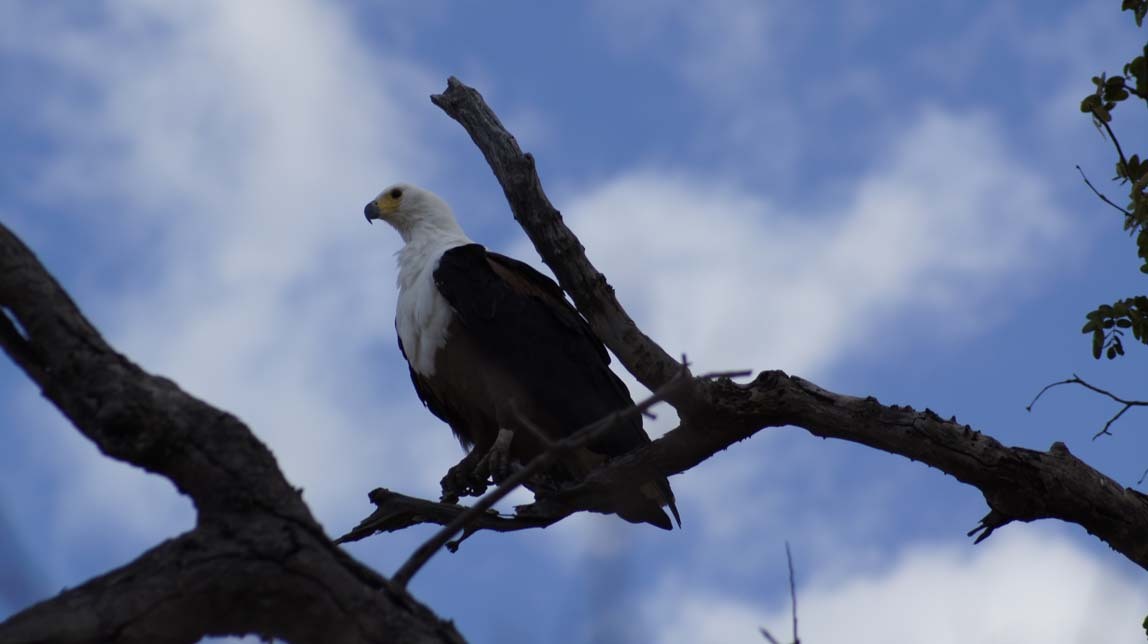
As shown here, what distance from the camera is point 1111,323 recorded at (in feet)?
11.0

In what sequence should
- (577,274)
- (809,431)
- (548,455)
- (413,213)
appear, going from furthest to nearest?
(413,213), (577,274), (809,431), (548,455)

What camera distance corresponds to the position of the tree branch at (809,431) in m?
3.31

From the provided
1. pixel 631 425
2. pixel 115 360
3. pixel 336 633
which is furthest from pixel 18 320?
pixel 631 425

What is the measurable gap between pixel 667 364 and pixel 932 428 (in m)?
0.70

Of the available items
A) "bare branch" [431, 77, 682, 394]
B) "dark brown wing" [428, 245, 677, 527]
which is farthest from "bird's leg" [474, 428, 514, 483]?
"bare branch" [431, 77, 682, 394]

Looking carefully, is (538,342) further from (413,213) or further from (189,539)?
(189,539)

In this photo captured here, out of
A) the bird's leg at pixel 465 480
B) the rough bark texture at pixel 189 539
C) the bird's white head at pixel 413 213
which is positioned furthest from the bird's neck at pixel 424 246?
the rough bark texture at pixel 189 539

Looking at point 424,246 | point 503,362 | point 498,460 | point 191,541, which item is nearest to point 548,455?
point 191,541

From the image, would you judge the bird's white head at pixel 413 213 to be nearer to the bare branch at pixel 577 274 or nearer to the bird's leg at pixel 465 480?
the bird's leg at pixel 465 480

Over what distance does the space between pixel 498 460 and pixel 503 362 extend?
35 centimetres

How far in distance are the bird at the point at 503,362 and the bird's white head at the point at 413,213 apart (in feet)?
1.87

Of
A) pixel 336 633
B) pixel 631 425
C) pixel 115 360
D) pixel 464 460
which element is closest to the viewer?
pixel 336 633

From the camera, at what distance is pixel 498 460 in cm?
439

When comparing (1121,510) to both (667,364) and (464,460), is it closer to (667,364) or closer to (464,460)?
(667,364)
